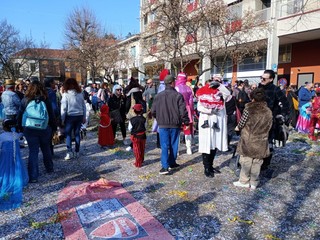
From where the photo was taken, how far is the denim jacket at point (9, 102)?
678cm

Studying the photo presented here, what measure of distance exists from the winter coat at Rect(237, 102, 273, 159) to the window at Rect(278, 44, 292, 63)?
18.8m

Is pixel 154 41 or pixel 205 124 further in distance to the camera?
pixel 154 41

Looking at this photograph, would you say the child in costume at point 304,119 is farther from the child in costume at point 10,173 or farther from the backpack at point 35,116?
the child in costume at point 10,173

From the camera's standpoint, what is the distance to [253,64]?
22438mm

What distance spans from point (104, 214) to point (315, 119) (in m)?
7.74

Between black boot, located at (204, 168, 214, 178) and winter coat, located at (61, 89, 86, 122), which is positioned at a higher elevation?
winter coat, located at (61, 89, 86, 122)

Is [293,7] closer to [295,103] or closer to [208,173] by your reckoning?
[295,103]

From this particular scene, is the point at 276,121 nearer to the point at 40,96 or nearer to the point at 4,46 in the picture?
the point at 40,96

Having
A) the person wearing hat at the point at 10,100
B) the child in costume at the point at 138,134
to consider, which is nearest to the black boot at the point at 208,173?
the child in costume at the point at 138,134

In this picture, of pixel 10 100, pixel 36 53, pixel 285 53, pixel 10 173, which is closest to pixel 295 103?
pixel 10 100

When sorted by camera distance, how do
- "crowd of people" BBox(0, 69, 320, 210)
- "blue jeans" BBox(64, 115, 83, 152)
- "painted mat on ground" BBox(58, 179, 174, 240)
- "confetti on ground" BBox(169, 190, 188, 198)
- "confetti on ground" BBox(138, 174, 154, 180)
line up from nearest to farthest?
"painted mat on ground" BBox(58, 179, 174, 240)
"confetti on ground" BBox(169, 190, 188, 198)
"crowd of people" BBox(0, 69, 320, 210)
"confetti on ground" BBox(138, 174, 154, 180)
"blue jeans" BBox(64, 115, 83, 152)

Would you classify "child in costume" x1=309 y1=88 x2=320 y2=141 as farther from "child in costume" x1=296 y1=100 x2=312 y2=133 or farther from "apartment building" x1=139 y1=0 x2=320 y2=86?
"apartment building" x1=139 y1=0 x2=320 y2=86

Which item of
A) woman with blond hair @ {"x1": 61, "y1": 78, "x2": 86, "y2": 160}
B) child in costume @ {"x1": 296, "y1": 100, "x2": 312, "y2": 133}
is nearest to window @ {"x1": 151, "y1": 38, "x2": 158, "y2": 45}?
child in costume @ {"x1": 296, "y1": 100, "x2": 312, "y2": 133}

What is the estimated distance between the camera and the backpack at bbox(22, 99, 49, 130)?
452 cm
